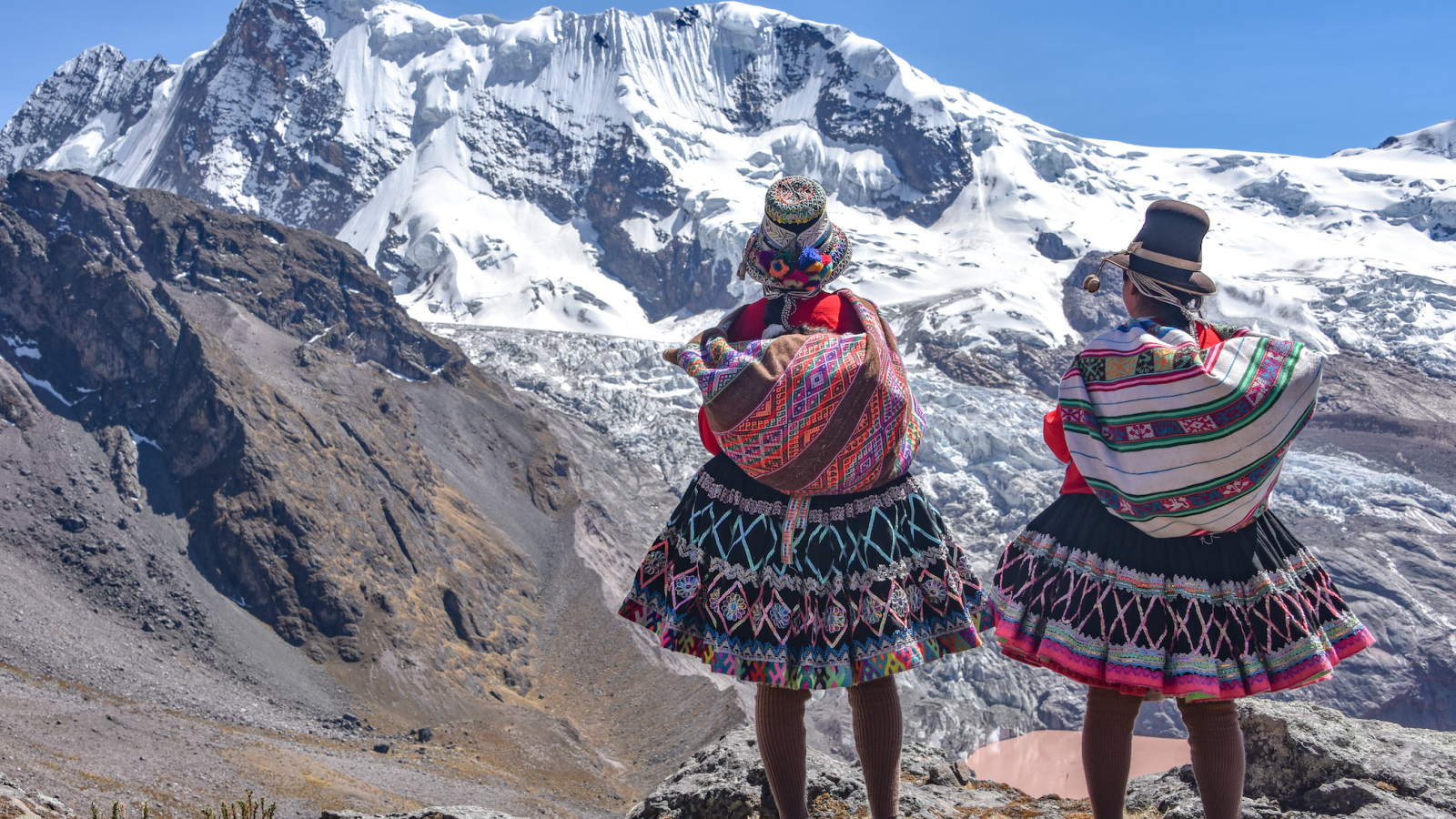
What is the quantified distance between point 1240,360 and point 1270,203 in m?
161

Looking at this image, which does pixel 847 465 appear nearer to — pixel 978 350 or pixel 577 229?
pixel 978 350

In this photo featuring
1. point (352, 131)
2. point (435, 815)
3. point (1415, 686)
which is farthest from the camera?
point (352, 131)

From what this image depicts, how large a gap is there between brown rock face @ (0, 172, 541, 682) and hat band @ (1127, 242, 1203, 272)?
123ft

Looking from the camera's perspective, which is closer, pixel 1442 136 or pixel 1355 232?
pixel 1355 232

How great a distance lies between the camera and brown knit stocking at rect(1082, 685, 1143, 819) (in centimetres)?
369

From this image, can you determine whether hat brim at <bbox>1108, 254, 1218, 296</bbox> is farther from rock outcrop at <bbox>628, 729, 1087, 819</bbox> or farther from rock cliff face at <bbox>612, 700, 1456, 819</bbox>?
rock outcrop at <bbox>628, 729, 1087, 819</bbox>

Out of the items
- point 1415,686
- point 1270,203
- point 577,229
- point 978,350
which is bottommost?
point 1415,686

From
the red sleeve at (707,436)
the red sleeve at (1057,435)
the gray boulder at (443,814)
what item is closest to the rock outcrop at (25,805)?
the gray boulder at (443,814)

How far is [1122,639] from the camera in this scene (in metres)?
3.57

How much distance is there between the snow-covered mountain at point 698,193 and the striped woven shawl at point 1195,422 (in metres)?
71.9

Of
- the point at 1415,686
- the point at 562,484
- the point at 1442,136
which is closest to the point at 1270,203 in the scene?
the point at 1442,136

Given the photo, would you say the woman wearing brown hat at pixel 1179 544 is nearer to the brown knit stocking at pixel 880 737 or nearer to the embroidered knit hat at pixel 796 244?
the brown knit stocking at pixel 880 737

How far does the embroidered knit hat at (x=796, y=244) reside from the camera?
3820 millimetres

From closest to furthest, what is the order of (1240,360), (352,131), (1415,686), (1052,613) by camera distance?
1. (1240,360)
2. (1052,613)
3. (1415,686)
4. (352,131)
